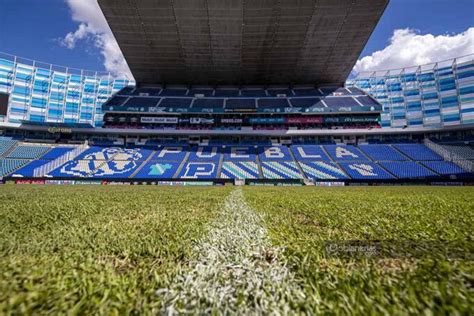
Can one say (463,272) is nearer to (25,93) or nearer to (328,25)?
(328,25)

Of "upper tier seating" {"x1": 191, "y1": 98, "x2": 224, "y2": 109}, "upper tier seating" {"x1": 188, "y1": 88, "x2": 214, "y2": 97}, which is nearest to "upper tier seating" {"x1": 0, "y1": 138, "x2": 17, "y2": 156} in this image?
"upper tier seating" {"x1": 191, "y1": 98, "x2": 224, "y2": 109}

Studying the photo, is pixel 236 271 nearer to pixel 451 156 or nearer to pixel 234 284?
pixel 234 284

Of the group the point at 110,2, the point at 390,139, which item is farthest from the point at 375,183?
the point at 110,2

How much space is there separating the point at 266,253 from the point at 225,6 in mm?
29454

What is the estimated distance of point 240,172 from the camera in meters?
29.0

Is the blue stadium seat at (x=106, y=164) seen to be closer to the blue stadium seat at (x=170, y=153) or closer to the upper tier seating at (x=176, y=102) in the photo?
the blue stadium seat at (x=170, y=153)

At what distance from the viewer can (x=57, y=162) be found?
30.1 metres

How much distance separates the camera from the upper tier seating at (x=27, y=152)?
30534 millimetres

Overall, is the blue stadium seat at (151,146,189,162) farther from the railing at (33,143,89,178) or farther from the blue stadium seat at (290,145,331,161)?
the blue stadium seat at (290,145,331,161)

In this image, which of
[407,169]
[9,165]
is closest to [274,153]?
[407,169]

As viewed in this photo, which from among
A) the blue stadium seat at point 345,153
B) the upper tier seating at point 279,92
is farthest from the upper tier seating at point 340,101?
the blue stadium seat at point 345,153

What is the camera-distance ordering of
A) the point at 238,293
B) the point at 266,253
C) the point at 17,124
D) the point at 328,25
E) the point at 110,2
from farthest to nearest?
the point at 17,124 < the point at 328,25 < the point at 110,2 < the point at 266,253 < the point at 238,293

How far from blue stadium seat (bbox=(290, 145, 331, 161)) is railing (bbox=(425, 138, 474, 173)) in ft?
50.3

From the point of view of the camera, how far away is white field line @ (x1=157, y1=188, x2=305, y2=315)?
1.09 meters
